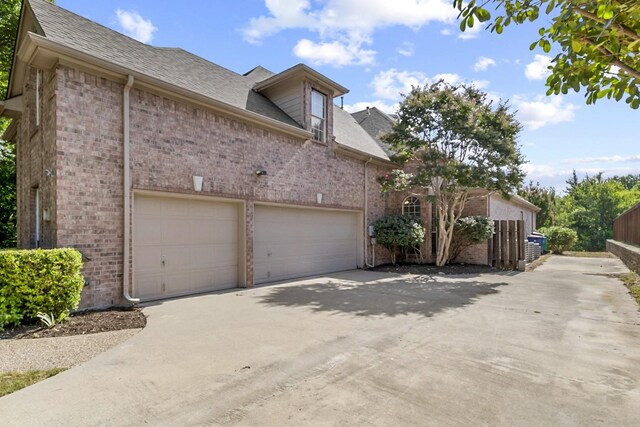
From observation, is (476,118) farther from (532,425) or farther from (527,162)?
(532,425)

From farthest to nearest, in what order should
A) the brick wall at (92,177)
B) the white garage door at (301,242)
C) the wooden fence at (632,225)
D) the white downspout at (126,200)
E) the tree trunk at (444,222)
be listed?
the wooden fence at (632,225)
the tree trunk at (444,222)
the white garage door at (301,242)
the white downspout at (126,200)
the brick wall at (92,177)

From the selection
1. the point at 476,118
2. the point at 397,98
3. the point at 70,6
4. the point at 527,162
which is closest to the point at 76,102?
the point at 70,6

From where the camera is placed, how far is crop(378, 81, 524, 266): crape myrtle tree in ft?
37.4

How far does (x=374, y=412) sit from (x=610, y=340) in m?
4.11

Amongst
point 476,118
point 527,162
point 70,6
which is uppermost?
point 70,6

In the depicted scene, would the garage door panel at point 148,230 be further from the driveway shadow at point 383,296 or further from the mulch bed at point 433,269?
the mulch bed at point 433,269

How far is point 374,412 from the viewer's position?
285 centimetres

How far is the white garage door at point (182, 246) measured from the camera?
7105mm

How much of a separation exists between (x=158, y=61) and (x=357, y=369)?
28.4 feet

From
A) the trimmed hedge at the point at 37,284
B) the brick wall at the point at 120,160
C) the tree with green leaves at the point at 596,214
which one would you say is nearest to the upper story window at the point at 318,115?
the brick wall at the point at 120,160

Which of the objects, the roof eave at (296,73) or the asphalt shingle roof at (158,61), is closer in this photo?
the asphalt shingle roof at (158,61)

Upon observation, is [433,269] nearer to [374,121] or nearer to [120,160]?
[374,121]

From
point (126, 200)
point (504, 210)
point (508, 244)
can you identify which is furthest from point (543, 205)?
point (126, 200)

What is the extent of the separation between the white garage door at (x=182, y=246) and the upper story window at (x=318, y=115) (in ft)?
14.0
